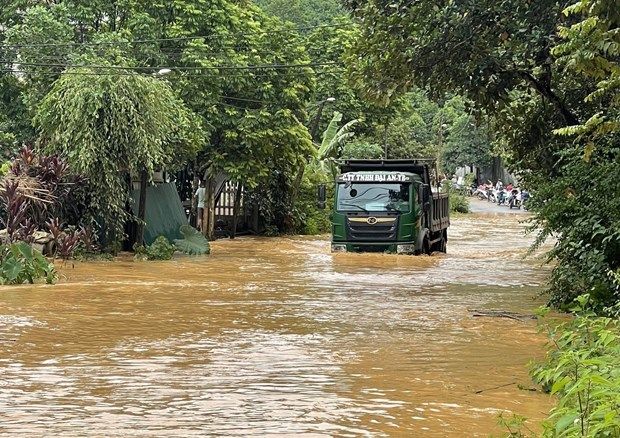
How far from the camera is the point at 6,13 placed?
33.9 meters

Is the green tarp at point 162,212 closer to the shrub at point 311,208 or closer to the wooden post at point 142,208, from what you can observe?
the wooden post at point 142,208

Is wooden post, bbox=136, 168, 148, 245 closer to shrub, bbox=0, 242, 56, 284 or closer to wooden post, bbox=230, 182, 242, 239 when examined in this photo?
shrub, bbox=0, 242, 56, 284

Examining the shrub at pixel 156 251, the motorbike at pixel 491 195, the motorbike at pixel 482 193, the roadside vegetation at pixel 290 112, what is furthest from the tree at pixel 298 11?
the shrub at pixel 156 251

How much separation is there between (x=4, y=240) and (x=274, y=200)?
50.3ft

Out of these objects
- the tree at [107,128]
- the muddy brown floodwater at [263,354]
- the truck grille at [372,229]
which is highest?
the tree at [107,128]

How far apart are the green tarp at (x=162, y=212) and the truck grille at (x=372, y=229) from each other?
464 cm

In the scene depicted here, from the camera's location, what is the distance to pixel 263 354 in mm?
10883

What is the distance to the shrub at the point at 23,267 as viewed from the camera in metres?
17.1

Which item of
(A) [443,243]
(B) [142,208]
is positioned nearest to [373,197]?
(A) [443,243]

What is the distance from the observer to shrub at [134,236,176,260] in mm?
23766

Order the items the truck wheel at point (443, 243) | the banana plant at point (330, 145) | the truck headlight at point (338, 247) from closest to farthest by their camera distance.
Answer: the truck headlight at point (338, 247), the truck wheel at point (443, 243), the banana plant at point (330, 145)

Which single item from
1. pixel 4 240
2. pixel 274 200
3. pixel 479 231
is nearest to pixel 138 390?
pixel 4 240

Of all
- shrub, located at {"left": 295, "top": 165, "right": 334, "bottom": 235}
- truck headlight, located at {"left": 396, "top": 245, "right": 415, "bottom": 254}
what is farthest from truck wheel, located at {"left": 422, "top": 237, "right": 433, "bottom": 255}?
shrub, located at {"left": 295, "top": 165, "right": 334, "bottom": 235}

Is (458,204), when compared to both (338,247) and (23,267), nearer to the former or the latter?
(338,247)
